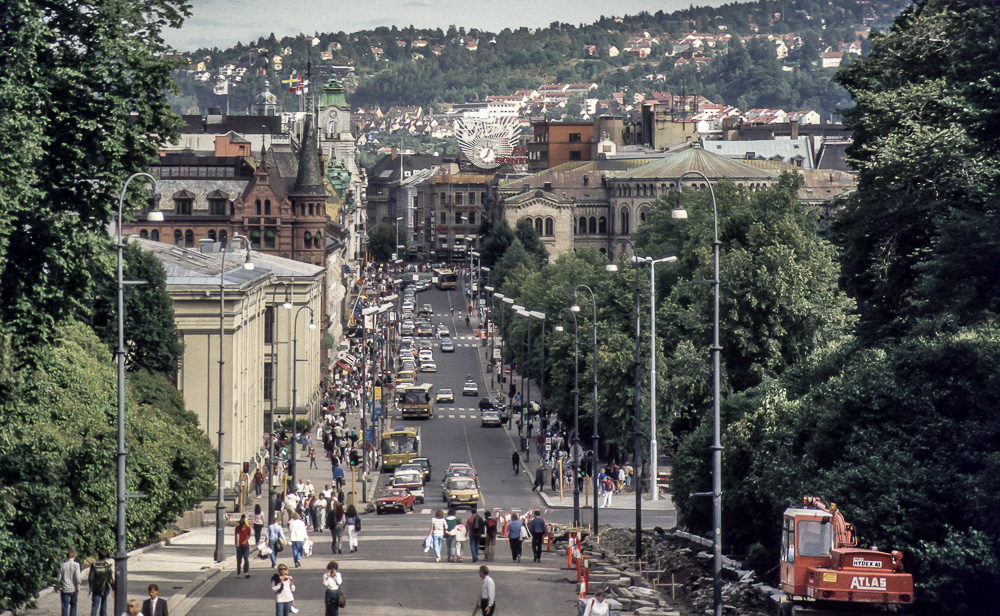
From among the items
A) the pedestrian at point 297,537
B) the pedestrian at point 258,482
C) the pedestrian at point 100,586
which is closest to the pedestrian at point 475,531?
the pedestrian at point 297,537

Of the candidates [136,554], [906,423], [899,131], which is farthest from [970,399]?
[136,554]

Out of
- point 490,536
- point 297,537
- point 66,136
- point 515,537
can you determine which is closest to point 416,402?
point 490,536

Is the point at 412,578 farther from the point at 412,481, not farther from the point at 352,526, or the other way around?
the point at 412,481

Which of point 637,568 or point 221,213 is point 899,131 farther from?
point 221,213

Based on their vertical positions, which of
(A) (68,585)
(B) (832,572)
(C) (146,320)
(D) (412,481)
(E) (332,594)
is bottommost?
(D) (412,481)

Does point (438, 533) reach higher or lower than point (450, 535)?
higher

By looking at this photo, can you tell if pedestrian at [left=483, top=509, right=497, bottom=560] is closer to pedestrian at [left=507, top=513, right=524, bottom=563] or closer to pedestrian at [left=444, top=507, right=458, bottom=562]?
pedestrian at [left=507, top=513, right=524, bottom=563]
